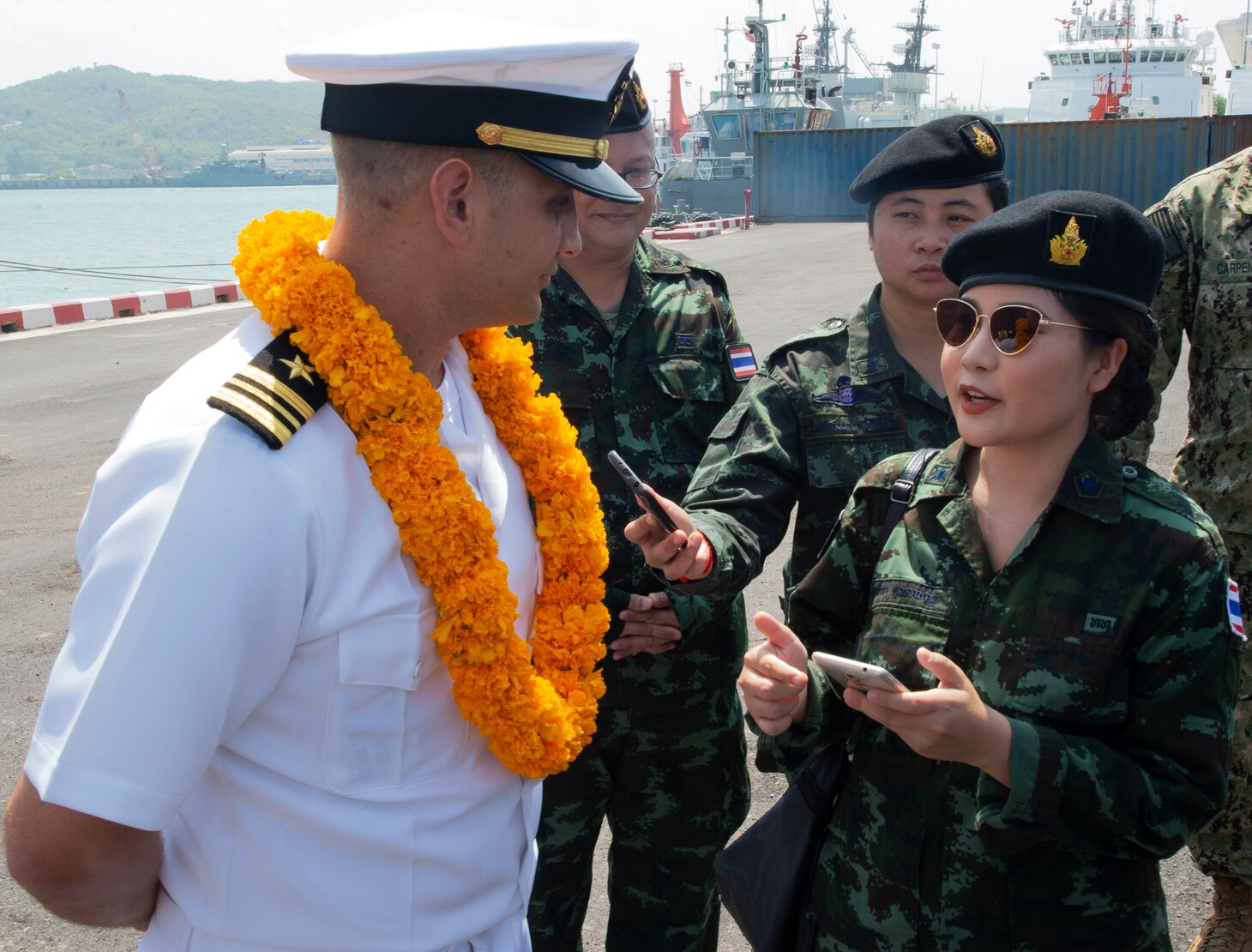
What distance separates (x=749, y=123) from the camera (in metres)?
39.2

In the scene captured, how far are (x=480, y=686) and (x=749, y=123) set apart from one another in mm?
40041

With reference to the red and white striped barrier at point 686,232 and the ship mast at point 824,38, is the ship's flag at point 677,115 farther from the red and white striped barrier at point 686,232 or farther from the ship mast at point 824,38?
the red and white striped barrier at point 686,232

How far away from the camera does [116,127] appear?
379 ft

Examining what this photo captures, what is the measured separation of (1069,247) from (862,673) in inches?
29.0

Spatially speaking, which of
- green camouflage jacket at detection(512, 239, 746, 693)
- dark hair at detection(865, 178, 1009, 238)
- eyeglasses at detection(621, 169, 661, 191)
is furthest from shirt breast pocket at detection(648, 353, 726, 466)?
dark hair at detection(865, 178, 1009, 238)

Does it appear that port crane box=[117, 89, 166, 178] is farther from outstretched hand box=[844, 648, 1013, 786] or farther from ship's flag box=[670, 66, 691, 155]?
outstretched hand box=[844, 648, 1013, 786]

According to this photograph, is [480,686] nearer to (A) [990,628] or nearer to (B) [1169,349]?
(A) [990,628]

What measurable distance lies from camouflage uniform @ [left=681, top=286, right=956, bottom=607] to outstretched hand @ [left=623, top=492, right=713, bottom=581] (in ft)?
0.71

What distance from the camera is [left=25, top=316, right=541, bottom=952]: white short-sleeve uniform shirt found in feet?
3.92

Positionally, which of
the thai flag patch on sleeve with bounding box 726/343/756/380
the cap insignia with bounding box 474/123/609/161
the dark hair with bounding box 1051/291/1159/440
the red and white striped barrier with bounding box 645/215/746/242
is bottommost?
the red and white striped barrier with bounding box 645/215/746/242

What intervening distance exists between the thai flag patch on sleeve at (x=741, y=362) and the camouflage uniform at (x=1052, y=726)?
1.04 meters

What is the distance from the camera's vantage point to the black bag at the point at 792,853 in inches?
74.3

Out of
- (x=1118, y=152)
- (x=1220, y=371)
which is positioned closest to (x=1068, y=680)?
(x=1220, y=371)

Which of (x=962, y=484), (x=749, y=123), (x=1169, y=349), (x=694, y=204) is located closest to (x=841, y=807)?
(x=962, y=484)
